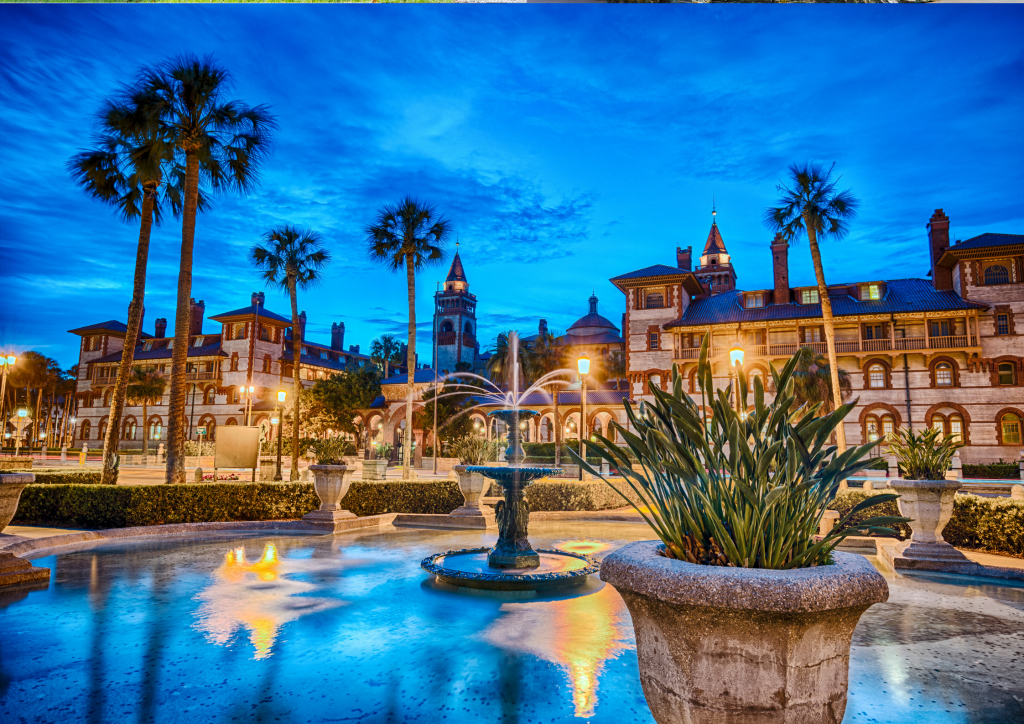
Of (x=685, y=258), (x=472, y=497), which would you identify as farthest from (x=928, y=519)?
(x=685, y=258)

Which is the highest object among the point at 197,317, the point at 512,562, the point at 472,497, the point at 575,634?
the point at 197,317

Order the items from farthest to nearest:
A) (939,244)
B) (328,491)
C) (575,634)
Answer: (939,244)
(328,491)
(575,634)

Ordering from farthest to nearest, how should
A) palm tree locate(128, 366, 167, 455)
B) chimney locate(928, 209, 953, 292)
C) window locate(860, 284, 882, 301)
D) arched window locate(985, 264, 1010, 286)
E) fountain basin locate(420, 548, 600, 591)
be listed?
palm tree locate(128, 366, 167, 455)
window locate(860, 284, 882, 301)
chimney locate(928, 209, 953, 292)
arched window locate(985, 264, 1010, 286)
fountain basin locate(420, 548, 600, 591)

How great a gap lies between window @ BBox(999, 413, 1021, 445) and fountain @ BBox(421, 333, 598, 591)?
122ft

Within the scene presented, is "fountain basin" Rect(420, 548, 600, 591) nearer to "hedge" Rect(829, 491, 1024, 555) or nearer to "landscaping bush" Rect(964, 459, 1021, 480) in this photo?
"hedge" Rect(829, 491, 1024, 555)

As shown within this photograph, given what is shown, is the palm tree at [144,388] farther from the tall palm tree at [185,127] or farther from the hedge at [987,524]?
the hedge at [987,524]

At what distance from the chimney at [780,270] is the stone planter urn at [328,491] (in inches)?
1438

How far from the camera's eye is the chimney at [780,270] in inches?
1608

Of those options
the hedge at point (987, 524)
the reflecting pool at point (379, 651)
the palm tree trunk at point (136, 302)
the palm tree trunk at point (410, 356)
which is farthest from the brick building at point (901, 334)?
the reflecting pool at point (379, 651)

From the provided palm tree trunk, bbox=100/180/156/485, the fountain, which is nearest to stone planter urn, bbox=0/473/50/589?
the fountain

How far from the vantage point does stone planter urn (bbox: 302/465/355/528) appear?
1277 centimetres

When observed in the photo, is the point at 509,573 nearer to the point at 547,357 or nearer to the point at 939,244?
the point at 939,244

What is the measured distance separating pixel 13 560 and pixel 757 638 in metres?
8.71

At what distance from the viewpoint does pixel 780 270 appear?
4125 cm
